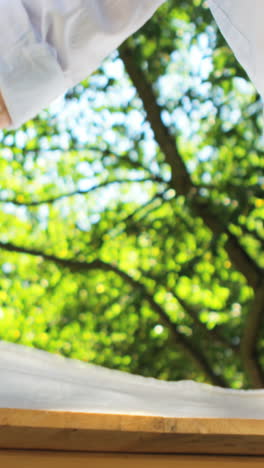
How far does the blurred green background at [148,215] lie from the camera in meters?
5.37

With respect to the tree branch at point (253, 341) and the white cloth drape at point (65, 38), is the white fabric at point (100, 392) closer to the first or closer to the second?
the white cloth drape at point (65, 38)

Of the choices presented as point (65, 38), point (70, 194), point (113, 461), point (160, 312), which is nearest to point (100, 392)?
point (113, 461)

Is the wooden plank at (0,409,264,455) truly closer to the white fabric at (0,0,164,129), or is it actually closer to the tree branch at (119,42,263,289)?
the white fabric at (0,0,164,129)

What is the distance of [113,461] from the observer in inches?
39.1

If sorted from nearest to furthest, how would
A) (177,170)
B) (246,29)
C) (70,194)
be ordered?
(246,29), (177,170), (70,194)

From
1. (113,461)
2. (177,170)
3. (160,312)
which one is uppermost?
(177,170)

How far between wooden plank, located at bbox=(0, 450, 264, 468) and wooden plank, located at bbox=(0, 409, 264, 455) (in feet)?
0.04

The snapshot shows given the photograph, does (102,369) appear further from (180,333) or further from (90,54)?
(180,333)

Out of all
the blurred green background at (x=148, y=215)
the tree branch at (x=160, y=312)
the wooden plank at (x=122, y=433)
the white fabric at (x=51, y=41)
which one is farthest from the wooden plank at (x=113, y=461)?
the tree branch at (x=160, y=312)

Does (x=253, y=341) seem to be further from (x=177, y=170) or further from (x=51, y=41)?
(x=51, y=41)

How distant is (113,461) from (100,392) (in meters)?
0.28

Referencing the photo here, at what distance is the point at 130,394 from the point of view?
52.6 inches

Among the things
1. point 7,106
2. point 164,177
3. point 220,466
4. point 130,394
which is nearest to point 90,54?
point 7,106

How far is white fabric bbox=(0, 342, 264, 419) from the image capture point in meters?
1.12
